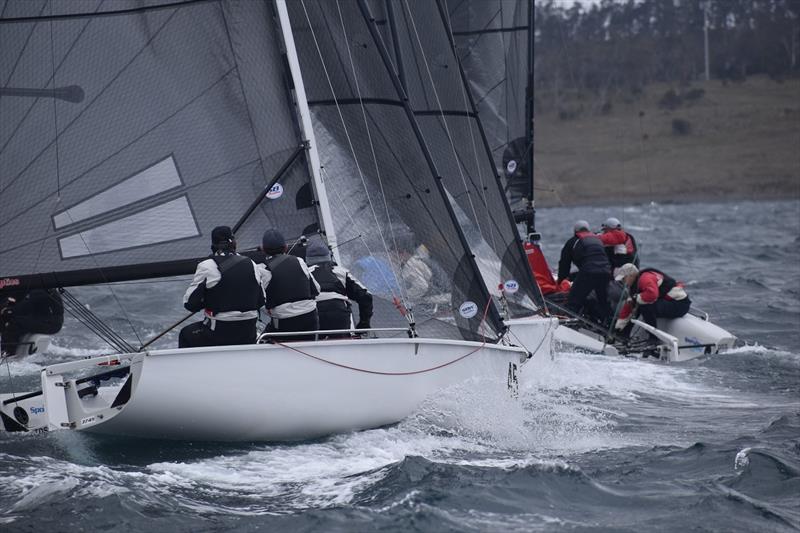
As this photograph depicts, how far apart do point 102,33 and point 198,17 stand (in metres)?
0.64

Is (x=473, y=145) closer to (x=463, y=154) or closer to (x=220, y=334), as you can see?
(x=463, y=154)

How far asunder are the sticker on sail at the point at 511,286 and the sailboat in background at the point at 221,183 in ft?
3.75

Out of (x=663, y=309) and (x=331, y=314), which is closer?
(x=331, y=314)

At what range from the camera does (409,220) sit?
8.11 m

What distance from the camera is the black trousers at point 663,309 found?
11.8 m

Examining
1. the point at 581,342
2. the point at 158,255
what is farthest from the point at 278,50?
the point at 581,342

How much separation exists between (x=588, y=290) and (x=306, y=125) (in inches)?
191

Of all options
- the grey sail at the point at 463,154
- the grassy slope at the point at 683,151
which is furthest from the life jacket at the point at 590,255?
the grassy slope at the point at 683,151

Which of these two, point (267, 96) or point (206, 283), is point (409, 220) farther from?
point (206, 283)

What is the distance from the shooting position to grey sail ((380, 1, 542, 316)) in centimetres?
921

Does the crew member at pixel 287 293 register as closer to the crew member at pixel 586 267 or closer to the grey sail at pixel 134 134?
the grey sail at pixel 134 134

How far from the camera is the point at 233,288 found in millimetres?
6594

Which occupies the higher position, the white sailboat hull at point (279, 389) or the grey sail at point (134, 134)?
the grey sail at point (134, 134)

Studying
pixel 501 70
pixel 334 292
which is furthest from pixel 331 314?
pixel 501 70
